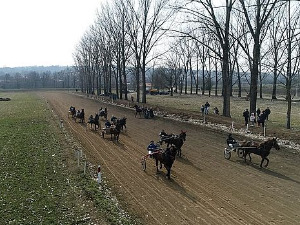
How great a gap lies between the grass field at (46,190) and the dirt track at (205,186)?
3.97 ft

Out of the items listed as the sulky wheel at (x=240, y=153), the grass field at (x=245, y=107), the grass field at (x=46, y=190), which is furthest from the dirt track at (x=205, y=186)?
the grass field at (x=245, y=107)

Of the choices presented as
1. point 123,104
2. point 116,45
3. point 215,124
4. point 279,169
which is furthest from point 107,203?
point 116,45

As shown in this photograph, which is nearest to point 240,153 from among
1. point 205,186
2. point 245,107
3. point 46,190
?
point 205,186

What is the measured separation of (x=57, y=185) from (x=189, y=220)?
6264 mm

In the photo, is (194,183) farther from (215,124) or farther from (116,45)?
(116,45)

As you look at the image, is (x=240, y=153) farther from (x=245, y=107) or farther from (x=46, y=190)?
(x=245, y=107)

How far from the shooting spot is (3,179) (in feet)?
47.3

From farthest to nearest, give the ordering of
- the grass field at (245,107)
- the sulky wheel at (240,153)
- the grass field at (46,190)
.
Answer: the grass field at (245,107) < the sulky wheel at (240,153) < the grass field at (46,190)

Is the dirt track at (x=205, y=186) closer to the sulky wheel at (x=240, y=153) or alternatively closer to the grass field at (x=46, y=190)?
the sulky wheel at (x=240, y=153)

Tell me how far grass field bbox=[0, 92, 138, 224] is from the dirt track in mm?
1210

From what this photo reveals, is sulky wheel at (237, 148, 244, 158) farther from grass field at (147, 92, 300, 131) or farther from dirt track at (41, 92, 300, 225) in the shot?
grass field at (147, 92, 300, 131)

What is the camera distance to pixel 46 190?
42.7 ft

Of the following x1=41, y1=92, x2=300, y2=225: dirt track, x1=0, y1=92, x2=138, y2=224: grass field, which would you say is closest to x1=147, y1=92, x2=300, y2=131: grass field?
x1=41, y1=92, x2=300, y2=225: dirt track

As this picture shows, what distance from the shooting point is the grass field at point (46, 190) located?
10617 millimetres
